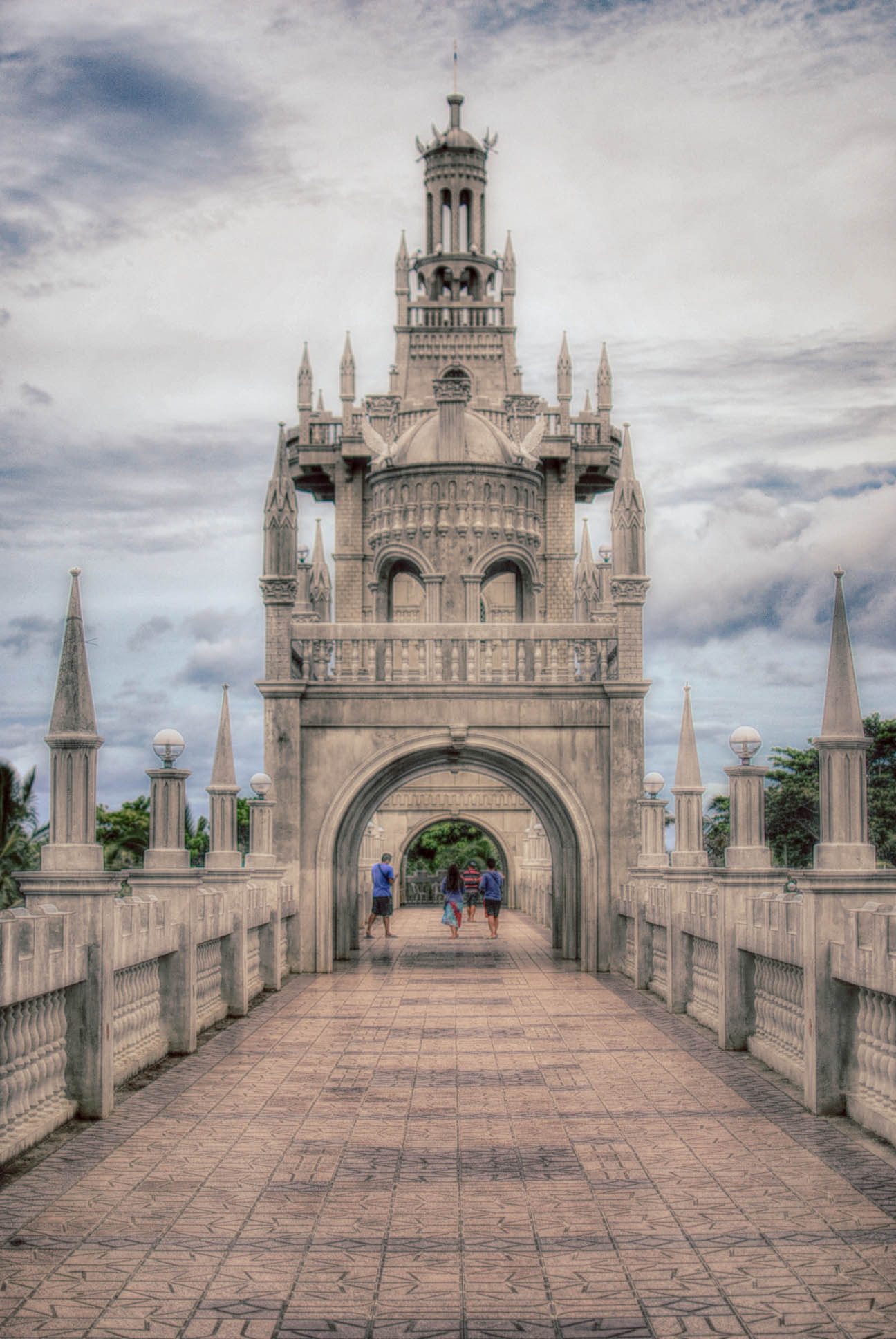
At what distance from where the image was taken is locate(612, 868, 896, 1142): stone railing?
9.48 m

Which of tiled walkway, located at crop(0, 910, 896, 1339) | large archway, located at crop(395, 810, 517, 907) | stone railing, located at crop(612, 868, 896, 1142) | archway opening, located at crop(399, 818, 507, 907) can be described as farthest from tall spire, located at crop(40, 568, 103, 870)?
archway opening, located at crop(399, 818, 507, 907)

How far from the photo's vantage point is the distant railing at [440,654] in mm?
22250

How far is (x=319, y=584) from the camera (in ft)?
136

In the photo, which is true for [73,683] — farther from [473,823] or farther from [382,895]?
[473,823]

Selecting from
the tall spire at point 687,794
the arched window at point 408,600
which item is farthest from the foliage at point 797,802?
the tall spire at point 687,794

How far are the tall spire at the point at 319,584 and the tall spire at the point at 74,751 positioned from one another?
1175 inches

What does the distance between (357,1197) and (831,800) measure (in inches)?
173

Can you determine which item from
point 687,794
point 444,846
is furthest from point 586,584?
point 444,846

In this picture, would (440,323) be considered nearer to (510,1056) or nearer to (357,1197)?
(510,1056)

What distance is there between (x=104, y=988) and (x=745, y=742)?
615 cm

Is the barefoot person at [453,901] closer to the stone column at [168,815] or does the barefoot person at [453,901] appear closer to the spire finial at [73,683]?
the stone column at [168,815]

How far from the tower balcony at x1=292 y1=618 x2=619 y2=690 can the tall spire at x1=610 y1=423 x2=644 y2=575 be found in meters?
0.91

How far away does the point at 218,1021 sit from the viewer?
51.6ft

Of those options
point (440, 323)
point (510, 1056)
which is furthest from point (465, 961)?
point (440, 323)
